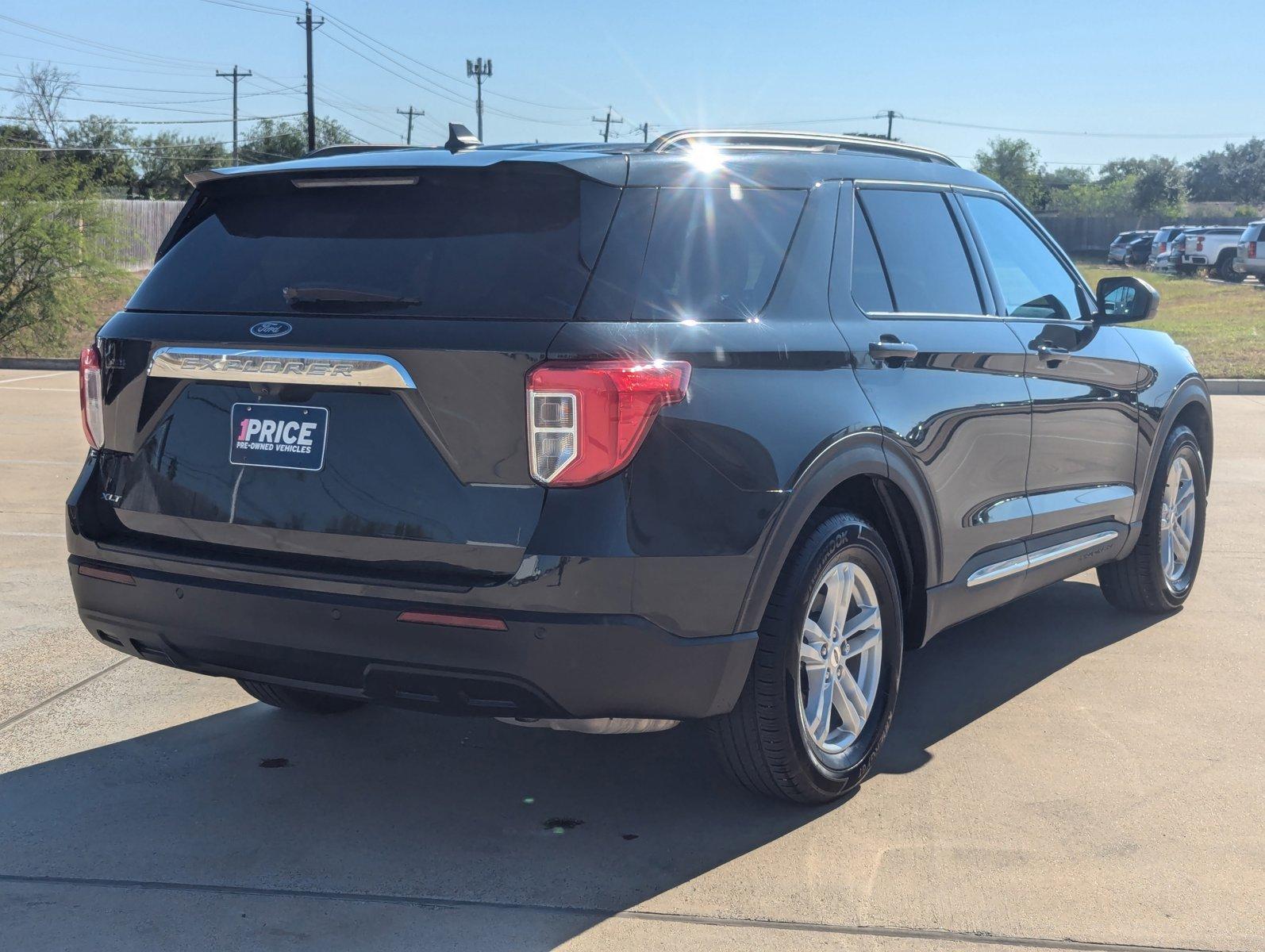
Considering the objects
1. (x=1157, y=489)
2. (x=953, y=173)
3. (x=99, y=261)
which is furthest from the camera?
(x=99, y=261)

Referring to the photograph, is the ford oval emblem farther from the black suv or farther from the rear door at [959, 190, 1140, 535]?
the rear door at [959, 190, 1140, 535]

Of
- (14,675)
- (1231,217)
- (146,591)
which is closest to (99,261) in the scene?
(14,675)

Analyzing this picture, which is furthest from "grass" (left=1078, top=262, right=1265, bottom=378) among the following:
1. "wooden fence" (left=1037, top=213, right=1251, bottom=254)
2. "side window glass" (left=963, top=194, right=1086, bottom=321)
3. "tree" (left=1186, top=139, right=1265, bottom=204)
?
"tree" (left=1186, top=139, right=1265, bottom=204)

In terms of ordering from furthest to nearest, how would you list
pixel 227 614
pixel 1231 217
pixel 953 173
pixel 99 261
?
pixel 1231 217 → pixel 99 261 → pixel 953 173 → pixel 227 614

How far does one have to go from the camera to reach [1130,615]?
21.3ft

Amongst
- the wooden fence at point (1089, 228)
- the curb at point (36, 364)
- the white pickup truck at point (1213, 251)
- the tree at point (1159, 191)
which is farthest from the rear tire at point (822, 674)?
the tree at point (1159, 191)

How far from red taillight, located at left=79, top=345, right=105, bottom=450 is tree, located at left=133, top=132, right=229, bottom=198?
79980mm

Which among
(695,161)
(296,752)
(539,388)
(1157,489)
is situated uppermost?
(695,161)

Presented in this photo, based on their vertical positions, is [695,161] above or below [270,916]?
above

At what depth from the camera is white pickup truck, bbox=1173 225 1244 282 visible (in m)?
46.2

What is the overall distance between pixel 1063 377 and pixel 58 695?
3.79 meters

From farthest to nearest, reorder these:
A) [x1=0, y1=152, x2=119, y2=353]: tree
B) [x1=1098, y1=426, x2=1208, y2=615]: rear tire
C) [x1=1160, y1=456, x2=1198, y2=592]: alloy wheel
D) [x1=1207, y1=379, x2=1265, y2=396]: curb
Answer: [x1=0, y1=152, x2=119, y2=353]: tree → [x1=1207, y1=379, x2=1265, y2=396]: curb → [x1=1160, y1=456, x2=1198, y2=592]: alloy wheel → [x1=1098, y1=426, x2=1208, y2=615]: rear tire

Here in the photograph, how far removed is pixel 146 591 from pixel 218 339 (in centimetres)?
69

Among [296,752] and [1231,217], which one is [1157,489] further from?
[1231,217]
